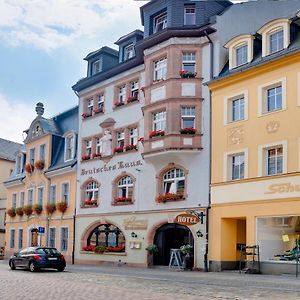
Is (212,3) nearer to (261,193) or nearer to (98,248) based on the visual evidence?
(261,193)

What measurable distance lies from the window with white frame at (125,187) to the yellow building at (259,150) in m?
7.30

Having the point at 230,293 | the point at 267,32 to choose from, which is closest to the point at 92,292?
the point at 230,293

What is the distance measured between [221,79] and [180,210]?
721cm

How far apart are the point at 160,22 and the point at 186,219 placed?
12.0m

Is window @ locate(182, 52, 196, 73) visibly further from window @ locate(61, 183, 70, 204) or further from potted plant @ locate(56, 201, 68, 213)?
potted plant @ locate(56, 201, 68, 213)

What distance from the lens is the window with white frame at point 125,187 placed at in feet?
113

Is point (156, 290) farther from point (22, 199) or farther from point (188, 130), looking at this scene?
point (22, 199)

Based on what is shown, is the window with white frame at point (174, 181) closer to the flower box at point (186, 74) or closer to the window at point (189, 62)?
the flower box at point (186, 74)

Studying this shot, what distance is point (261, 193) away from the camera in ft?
84.8

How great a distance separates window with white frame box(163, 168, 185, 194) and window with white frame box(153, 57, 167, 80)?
5299 mm

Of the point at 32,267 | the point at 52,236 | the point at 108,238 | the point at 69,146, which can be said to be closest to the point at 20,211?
the point at 52,236

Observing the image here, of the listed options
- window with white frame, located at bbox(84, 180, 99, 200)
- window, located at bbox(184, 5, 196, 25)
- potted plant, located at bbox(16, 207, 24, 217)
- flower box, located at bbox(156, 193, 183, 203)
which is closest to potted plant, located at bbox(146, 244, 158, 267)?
flower box, located at bbox(156, 193, 183, 203)

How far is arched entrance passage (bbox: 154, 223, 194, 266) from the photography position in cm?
3106

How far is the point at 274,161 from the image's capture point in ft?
85.5
